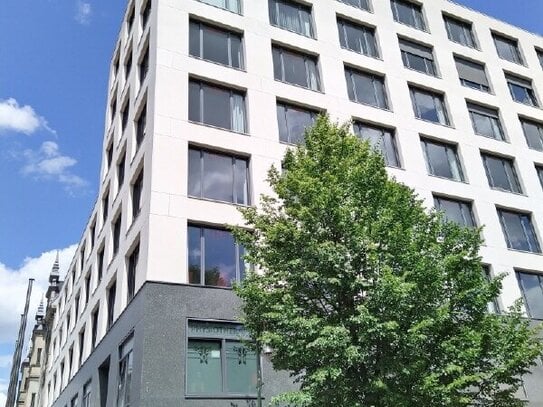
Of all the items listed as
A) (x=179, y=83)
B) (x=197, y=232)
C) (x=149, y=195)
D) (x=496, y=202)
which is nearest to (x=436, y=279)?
(x=197, y=232)

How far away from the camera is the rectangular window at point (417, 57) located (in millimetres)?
29000

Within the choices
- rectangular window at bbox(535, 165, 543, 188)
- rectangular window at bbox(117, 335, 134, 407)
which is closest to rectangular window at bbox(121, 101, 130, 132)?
rectangular window at bbox(117, 335, 134, 407)

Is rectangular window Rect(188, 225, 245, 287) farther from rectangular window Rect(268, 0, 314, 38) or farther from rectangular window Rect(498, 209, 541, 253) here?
rectangular window Rect(498, 209, 541, 253)

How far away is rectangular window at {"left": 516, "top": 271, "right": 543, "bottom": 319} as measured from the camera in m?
25.3

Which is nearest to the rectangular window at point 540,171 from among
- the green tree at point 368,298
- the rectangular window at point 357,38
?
the rectangular window at point 357,38

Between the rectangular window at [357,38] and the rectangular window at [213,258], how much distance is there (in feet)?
42.9

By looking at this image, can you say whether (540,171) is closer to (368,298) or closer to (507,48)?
(507,48)

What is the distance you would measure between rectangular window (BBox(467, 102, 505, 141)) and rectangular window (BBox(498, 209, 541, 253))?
458 cm

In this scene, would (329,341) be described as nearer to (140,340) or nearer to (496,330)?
(496,330)

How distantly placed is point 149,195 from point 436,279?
10141 mm

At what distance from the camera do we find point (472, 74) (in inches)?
1225

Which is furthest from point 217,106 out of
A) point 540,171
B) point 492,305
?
point 540,171

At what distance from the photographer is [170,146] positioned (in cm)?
1978

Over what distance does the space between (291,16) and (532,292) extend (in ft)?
58.0
